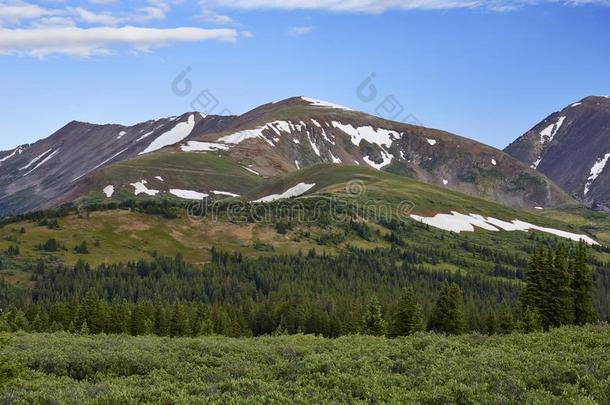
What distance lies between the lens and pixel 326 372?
28.8 m

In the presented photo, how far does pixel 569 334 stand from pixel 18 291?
155 metres

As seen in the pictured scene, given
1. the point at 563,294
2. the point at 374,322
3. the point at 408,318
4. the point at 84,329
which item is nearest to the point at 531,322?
the point at 563,294

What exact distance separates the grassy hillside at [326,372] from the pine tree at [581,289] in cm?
4340

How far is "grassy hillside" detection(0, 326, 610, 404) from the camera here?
22719 millimetres

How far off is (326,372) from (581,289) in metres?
62.3

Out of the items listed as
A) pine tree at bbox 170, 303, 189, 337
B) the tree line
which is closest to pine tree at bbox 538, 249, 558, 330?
the tree line

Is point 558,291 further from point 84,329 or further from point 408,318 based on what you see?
point 84,329

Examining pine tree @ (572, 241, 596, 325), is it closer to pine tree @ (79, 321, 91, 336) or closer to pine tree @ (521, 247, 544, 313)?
pine tree @ (521, 247, 544, 313)

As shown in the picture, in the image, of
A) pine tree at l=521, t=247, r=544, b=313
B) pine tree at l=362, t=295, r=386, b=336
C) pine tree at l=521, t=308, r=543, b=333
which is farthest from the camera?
pine tree at l=362, t=295, r=386, b=336

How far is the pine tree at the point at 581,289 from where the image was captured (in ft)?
255

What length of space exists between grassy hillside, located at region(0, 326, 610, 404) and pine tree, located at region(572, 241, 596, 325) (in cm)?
4340

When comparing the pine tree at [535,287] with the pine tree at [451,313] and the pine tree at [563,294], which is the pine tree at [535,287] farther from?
the pine tree at [451,313]

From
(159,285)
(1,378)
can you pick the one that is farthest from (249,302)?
(1,378)

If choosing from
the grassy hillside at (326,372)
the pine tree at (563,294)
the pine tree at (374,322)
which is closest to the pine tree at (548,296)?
the pine tree at (563,294)
